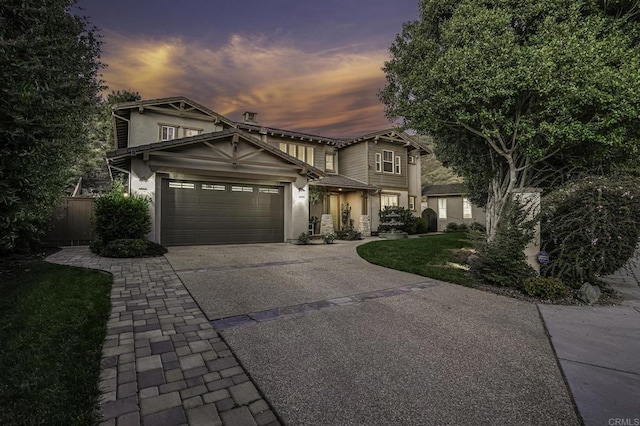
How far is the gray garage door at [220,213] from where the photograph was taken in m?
11.3

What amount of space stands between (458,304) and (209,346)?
378cm

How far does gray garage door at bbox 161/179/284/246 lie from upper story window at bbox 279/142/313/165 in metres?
4.41

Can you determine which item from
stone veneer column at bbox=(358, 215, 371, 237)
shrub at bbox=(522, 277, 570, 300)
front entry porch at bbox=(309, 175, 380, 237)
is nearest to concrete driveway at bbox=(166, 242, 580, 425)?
shrub at bbox=(522, 277, 570, 300)

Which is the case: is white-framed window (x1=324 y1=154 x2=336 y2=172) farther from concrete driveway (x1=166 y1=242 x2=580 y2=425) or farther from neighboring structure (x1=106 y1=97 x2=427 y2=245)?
concrete driveway (x1=166 y1=242 x2=580 y2=425)

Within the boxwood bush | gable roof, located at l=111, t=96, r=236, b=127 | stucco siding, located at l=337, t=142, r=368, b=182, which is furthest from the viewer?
stucco siding, located at l=337, t=142, r=368, b=182

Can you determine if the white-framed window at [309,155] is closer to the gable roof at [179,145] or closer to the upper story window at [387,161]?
the gable roof at [179,145]

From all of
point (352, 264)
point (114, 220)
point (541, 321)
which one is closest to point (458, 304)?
point (541, 321)

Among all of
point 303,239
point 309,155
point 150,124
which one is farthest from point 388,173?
point 150,124

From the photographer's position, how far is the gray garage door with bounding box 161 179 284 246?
37.0 feet

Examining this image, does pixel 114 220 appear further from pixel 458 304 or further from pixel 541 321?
pixel 541 321

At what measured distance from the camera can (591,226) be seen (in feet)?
17.2

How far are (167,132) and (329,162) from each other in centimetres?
939

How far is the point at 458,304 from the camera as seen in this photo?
4832 millimetres

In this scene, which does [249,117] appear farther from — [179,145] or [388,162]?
[388,162]
